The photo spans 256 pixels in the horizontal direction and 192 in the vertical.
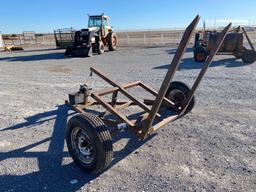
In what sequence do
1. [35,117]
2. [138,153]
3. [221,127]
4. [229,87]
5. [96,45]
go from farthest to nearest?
[96,45]
[229,87]
[35,117]
[221,127]
[138,153]

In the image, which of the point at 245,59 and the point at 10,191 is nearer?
the point at 10,191

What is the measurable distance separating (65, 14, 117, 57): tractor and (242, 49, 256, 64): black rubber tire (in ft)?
31.3

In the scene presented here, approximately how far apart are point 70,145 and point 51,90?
4.59 meters

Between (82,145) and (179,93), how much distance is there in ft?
8.38

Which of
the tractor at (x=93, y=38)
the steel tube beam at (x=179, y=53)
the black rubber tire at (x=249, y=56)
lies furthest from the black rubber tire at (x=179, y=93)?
the tractor at (x=93, y=38)

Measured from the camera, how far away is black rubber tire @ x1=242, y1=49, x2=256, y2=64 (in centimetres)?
1191

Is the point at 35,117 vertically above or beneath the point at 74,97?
beneath

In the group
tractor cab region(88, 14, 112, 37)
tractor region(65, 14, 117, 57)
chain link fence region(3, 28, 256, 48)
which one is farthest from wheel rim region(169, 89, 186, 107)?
chain link fence region(3, 28, 256, 48)

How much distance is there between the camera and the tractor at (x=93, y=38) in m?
17.1

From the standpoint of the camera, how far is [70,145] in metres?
3.63

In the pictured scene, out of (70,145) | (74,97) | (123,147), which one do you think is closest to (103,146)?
(70,145)

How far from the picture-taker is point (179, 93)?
5324 mm

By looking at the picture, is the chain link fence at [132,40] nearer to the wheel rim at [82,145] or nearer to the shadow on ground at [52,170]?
the shadow on ground at [52,170]

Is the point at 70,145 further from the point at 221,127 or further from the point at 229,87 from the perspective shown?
the point at 229,87
